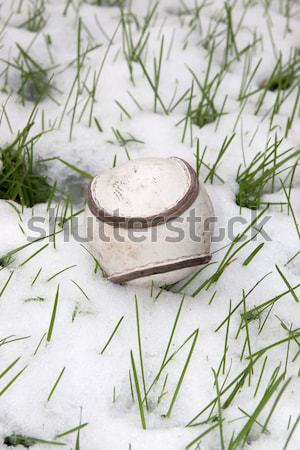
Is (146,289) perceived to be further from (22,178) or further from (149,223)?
(22,178)

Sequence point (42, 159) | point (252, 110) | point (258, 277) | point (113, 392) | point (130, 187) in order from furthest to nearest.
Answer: point (252, 110), point (42, 159), point (258, 277), point (130, 187), point (113, 392)

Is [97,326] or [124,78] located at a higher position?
[124,78]

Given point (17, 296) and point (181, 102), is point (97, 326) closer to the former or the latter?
point (17, 296)

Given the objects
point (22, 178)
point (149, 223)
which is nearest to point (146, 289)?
point (149, 223)

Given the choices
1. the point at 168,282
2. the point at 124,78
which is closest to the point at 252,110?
the point at 124,78

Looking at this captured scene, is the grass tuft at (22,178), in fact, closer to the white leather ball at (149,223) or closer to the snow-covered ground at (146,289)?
the snow-covered ground at (146,289)

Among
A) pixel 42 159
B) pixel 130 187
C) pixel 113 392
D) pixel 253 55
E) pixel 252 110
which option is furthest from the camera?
pixel 253 55

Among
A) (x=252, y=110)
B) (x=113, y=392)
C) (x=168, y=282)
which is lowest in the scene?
(x=113, y=392)

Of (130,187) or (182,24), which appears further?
(182,24)
